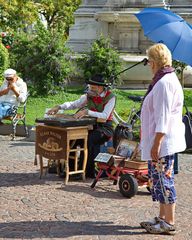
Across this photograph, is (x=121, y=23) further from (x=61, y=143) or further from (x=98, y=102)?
(x=61, y=143)

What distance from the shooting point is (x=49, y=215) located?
6.55 meters

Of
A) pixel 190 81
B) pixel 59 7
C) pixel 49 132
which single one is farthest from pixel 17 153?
pixel 59 7

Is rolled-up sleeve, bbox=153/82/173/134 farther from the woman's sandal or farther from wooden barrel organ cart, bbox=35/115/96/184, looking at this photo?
wooden barrel organ cart, bbox=35/115/96/184

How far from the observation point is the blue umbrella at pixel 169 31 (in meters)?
8.28

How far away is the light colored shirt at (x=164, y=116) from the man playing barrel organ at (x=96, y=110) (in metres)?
2.51

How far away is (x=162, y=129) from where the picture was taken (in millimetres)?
5621

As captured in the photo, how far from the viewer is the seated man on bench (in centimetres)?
1232

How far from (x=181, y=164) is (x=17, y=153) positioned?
9.52 feet

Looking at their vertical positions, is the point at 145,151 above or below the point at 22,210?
above

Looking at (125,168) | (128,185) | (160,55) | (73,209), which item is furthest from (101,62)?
(160,55)

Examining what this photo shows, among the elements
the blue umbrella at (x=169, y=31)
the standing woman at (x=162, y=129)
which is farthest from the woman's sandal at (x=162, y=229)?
the blue umbrella at (x=169, y=31)

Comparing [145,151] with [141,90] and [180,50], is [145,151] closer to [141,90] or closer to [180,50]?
[180,50]

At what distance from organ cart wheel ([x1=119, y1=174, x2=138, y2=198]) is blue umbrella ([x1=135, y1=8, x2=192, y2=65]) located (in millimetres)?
1897

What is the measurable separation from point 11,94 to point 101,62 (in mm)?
5100
